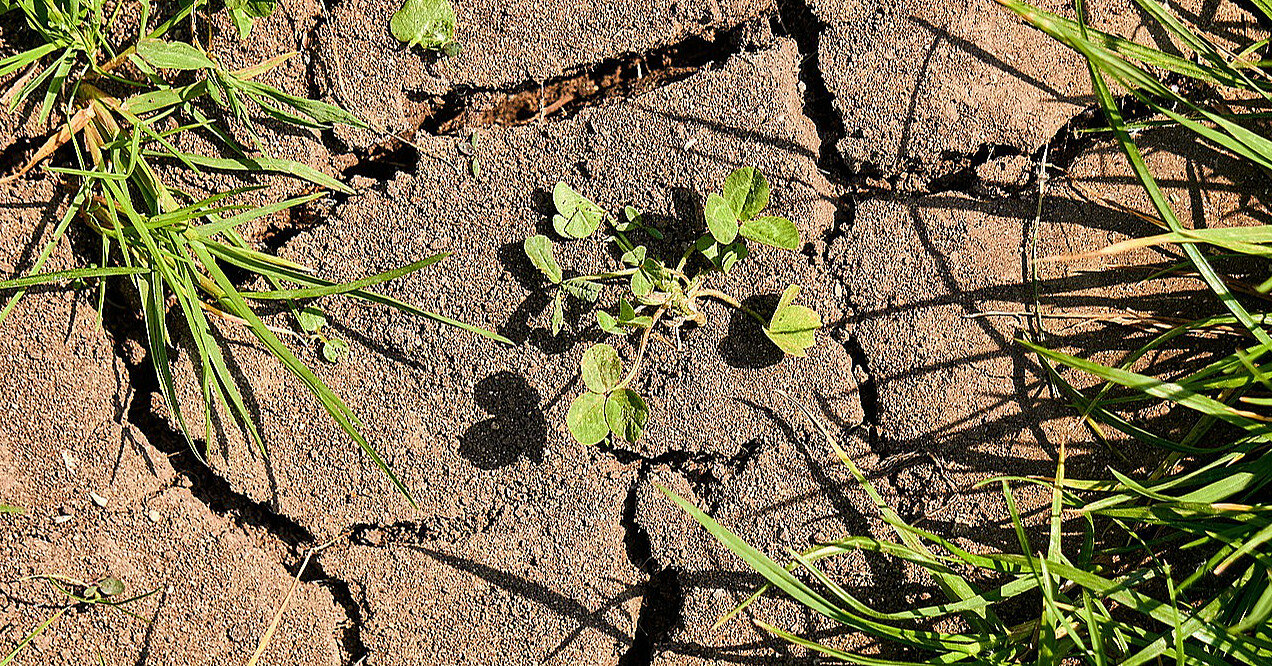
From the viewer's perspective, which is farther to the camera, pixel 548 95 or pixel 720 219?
pixel 548 95

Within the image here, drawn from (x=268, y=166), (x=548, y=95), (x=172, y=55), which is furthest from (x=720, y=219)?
(x=172, y=55)

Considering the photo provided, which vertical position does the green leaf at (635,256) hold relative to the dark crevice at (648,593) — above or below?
above

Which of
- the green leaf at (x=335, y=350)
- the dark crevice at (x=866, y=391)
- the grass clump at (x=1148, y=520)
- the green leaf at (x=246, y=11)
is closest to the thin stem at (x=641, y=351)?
the grass clump at (x=1148, y=520)

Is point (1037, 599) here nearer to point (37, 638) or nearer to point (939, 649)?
point (939, 649)

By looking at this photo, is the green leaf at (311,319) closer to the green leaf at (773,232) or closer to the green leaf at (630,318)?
the green leaf at (630,318)

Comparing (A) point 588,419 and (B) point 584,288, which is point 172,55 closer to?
(B) point 584,288

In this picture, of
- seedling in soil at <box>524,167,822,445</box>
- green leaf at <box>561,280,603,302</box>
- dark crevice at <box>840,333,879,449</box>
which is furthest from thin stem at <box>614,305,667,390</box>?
dark crevice at <box>840,333,879,449</box>

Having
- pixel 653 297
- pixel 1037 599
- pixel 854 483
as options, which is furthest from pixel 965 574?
pixel 653 297
